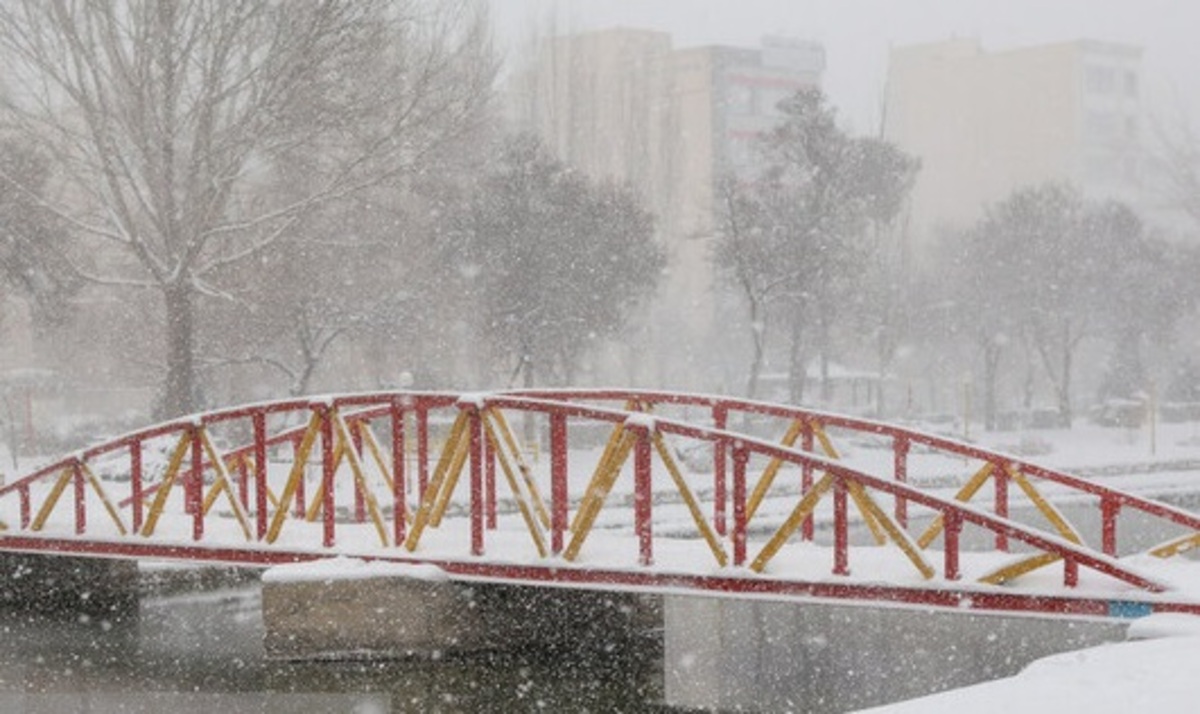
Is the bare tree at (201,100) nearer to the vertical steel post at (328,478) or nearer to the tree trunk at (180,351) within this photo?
the tree trunk at (180,351)

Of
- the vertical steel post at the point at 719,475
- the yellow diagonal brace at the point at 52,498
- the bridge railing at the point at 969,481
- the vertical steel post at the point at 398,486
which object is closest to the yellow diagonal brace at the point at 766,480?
the bridge railing at the point at 969,481

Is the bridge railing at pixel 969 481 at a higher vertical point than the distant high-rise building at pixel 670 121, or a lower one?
lower

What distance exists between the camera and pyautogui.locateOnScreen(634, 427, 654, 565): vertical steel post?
38.1ft

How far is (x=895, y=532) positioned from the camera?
36.4 ft

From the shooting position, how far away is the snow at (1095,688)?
7773 mm

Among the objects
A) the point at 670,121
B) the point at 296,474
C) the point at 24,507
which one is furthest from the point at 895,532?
the point at 670,121

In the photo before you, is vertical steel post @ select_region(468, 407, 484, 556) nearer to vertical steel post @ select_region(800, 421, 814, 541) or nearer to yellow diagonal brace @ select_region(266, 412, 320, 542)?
yellow diagonal brace @ select_region(266, 412, 320, 542)

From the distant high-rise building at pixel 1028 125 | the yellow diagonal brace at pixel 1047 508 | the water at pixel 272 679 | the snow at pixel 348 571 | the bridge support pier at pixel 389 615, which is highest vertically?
the distant high-rise building at pixel 1028 125

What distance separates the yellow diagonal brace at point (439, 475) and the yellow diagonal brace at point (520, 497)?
23 centimetres

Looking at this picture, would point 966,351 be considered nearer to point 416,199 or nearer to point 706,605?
point 416,199

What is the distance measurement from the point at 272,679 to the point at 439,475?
2383 millimetres

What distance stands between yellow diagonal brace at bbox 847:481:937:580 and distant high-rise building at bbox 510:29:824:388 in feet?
84.5

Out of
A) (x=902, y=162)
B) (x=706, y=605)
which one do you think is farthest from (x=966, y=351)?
(x=706, y=605)

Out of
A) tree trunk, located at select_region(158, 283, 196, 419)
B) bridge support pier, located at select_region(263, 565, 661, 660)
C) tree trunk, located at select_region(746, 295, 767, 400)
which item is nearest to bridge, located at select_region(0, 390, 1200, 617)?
bridge support pier, located at select_region(263, 565, 661, 660)
